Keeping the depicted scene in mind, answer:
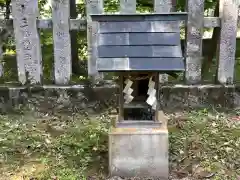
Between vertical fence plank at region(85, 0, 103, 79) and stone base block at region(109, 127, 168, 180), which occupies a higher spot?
vertical fence plank at region(85, 0, 103, 79)

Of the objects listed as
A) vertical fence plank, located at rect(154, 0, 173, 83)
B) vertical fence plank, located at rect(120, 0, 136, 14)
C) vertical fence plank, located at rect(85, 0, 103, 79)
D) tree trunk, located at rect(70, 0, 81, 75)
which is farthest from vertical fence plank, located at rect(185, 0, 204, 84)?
tree trunk, located at rect(70, 0, 81, 75)

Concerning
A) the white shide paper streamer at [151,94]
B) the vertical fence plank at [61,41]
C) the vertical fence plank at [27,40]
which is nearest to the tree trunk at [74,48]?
the vertical fence plank at [61,41]

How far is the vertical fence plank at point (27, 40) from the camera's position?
5.22m

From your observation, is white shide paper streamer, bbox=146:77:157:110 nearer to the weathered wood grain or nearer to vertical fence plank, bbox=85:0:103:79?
vertical fence plank, bbox=85:0:103:79

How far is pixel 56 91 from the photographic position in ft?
18.1

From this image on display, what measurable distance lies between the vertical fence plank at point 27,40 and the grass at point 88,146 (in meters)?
0.61

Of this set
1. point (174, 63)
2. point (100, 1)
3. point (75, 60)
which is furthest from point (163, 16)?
point (75, 60)

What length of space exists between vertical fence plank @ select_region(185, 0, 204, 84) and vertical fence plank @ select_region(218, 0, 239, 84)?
0.29 metres

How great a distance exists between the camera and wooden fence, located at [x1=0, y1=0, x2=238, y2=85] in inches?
204

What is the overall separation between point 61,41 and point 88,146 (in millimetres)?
1579

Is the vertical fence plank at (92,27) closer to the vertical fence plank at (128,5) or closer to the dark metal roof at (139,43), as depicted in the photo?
the vertical fence plank at (128,5)

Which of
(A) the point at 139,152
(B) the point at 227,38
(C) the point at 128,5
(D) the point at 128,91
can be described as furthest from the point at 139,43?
(B) the point at 227,38

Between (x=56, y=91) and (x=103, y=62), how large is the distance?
2121mm

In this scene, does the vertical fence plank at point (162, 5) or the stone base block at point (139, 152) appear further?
the vertical fence plank at point (162, 5)
